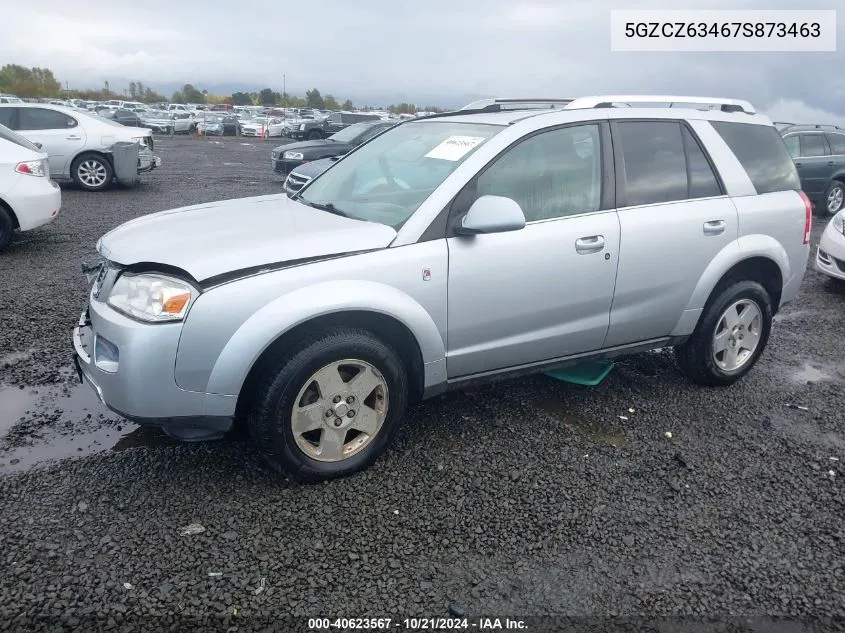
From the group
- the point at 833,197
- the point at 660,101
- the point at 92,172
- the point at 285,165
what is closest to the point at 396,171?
the point at 660,101

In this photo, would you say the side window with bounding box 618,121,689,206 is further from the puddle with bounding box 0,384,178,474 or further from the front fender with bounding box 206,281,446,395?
the puddle with bounding box 0,384,178,474

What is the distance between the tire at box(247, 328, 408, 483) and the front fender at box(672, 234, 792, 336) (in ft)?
6.51

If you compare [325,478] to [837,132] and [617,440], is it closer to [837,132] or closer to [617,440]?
[617,440]

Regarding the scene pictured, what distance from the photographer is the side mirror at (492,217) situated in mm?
3197

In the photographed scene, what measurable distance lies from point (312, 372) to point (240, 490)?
69 centimetres

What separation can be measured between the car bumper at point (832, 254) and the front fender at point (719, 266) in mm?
3496

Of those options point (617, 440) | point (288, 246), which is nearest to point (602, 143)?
point (617, 440)

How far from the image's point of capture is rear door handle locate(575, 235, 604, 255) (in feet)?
11.9

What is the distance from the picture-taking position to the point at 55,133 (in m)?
12.2

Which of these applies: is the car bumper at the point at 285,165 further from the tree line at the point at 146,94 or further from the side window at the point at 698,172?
the tree line at the point at 146,94

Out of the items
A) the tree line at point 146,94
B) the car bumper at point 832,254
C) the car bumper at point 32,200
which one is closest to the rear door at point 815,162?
the car bumper at point 832,254

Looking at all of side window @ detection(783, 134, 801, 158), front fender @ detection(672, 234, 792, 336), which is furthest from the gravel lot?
side window @ detection(783, 134, 801, 158)

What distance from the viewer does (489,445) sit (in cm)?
367

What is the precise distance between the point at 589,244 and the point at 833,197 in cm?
1200
